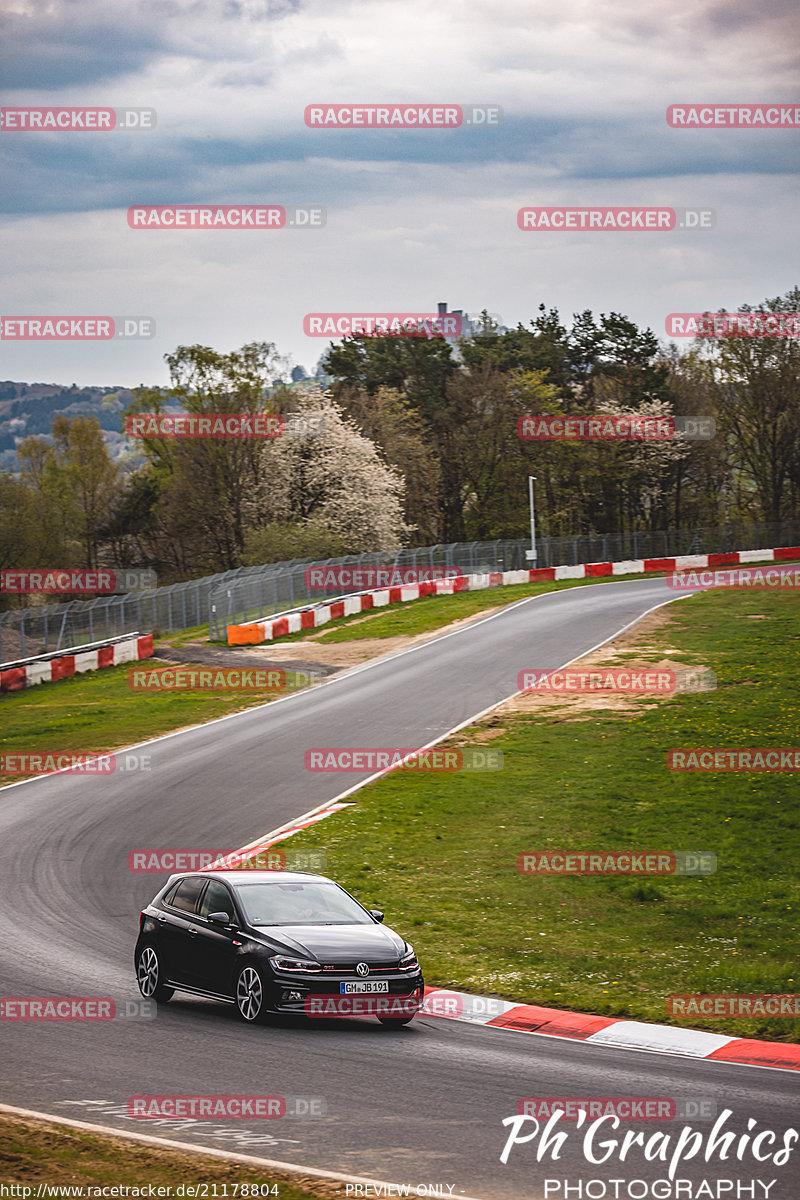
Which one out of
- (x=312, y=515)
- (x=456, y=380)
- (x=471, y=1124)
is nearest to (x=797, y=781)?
(x=471, y=1124)

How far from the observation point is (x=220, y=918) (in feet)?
39.2

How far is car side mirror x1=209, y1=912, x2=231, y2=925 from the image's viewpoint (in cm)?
1195

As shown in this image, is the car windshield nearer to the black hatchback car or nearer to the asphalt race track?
the black hatchback car

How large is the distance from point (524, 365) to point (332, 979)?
272 ft

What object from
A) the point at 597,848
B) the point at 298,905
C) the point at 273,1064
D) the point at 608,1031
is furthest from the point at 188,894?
the point at 597,848

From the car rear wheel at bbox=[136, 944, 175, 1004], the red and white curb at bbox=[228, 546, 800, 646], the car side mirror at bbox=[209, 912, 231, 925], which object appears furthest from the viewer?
the red and white curb at bbox=[228, 546, 800, 646]

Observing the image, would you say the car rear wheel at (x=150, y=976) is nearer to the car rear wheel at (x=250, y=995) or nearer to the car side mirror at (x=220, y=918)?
the car side mirror at (x=220, y=918)

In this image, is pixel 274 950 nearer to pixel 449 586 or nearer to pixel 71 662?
pixel 71 662

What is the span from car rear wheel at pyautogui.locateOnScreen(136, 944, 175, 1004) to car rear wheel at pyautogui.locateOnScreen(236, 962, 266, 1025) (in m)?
1.11

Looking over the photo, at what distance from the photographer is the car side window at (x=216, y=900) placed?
12312 mm

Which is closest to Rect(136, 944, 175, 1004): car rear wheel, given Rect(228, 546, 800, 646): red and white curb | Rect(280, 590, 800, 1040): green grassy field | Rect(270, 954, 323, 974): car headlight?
Rect(270, 954, 323, 974): car headlight

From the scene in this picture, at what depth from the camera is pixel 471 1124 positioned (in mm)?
8492

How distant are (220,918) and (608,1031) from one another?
12.8 ft

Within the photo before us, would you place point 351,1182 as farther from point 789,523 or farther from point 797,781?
point 789,523
